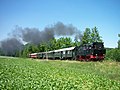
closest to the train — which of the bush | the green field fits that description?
the bush

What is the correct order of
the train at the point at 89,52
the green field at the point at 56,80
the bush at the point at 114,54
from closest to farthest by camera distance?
the green field at the point at 56,80, the train at the point at 89,52, the bush at the point at 114,54

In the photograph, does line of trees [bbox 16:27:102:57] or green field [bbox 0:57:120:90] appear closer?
green field [bbox 0:57:120:90]

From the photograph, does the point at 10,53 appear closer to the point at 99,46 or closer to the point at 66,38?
the point at 66,38

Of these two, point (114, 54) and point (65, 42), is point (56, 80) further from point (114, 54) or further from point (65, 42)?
point (65, 42)

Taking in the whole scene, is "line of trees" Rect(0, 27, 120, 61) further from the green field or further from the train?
the green field

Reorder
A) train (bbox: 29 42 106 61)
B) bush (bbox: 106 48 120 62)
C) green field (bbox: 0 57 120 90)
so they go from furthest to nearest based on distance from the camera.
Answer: bush (bbox: 106 48 120 62) → train (bbox: 29 42 106 61) → green field (bbox: 0 57 120 90)

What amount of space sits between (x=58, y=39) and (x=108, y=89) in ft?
302

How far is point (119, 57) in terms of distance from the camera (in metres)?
57.1

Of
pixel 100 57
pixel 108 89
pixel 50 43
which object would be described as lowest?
pixel 108 89

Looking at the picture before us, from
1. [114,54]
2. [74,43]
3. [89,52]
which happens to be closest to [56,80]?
[89,52]

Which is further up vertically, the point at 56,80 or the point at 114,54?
the point at 114,54

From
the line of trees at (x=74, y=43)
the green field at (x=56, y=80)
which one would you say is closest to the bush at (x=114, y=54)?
the line of trees at (x=74, y=43)

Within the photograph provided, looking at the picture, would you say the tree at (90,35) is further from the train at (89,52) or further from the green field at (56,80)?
the green field at (56,80)

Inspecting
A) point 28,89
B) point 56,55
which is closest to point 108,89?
point 28,89
